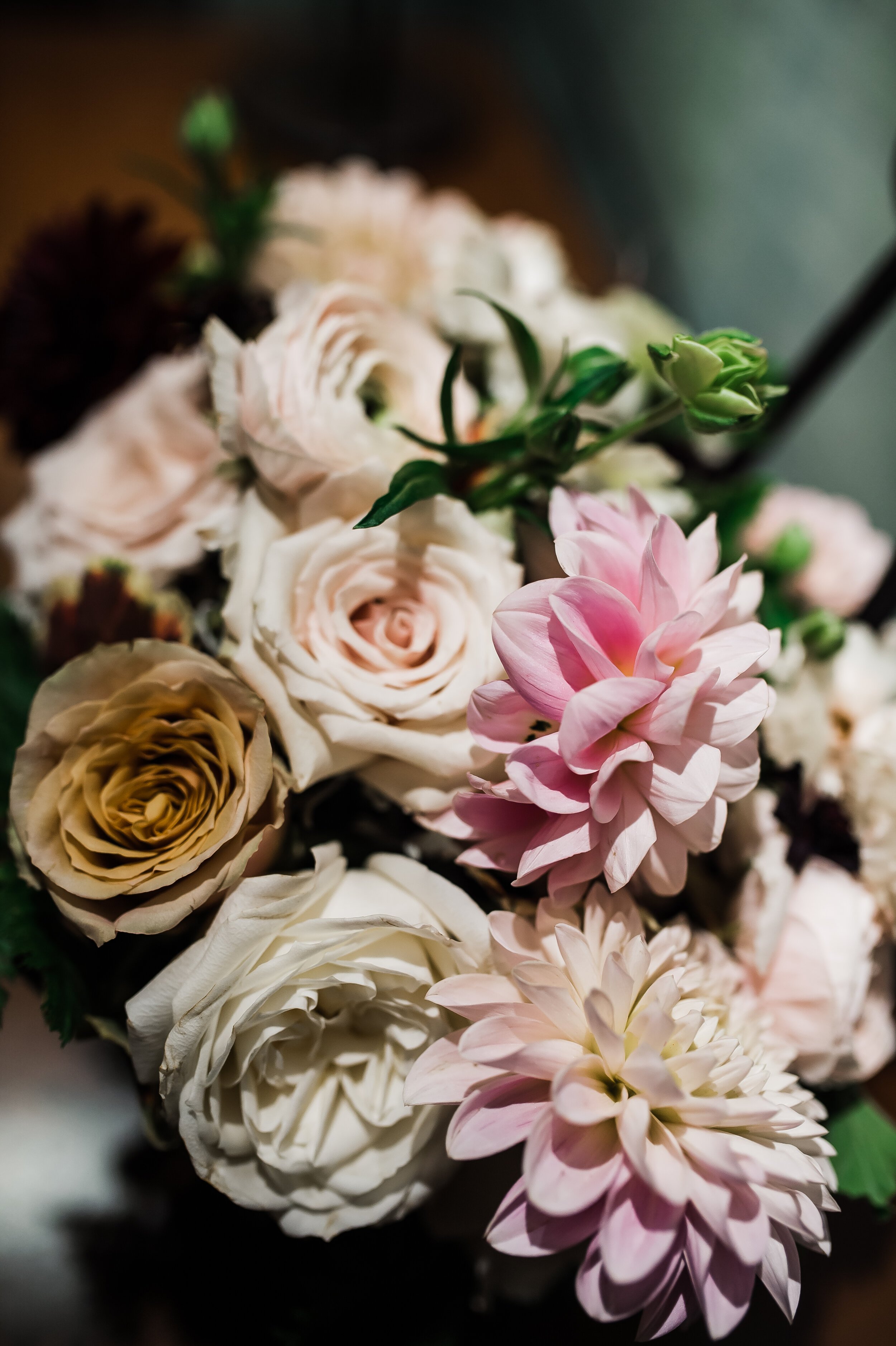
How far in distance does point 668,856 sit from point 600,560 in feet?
0.30

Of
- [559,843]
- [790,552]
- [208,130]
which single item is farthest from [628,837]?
[208,130]

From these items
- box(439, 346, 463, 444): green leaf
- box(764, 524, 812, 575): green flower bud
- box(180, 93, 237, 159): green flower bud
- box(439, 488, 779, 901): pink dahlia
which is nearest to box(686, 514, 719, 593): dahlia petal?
box(439, 488, 779, 901): pink dahlia

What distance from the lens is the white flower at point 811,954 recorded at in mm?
322

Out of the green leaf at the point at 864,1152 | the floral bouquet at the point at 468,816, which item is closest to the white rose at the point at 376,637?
the floral bouquet at the point at 468,816

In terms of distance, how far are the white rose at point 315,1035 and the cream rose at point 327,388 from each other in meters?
0.14

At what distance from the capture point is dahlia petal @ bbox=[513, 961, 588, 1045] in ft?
0.84

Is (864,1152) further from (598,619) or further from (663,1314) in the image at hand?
(598,619)

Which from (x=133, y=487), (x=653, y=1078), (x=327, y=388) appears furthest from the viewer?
(x=133, y=487)

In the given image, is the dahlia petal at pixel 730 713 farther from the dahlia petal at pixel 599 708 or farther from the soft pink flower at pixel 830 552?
the soft pink flower at pixel 830 552

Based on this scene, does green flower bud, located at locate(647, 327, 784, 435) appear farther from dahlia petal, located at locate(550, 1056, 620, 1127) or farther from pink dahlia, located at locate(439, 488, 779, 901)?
dahlia petal, located at locate(550, 1056, 620, 1127)

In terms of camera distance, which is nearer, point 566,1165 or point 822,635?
point 566,1165

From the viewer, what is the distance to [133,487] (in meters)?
0.44

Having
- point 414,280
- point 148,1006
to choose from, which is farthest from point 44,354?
point 148,1006

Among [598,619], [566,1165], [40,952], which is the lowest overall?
[40,952]
